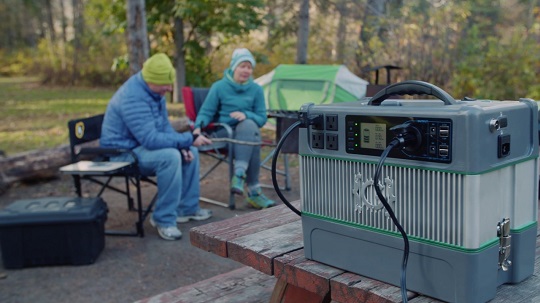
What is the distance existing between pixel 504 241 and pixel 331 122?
49cm

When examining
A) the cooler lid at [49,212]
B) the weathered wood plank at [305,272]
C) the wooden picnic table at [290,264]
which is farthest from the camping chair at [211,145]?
the weathered wood plank at [305,272]

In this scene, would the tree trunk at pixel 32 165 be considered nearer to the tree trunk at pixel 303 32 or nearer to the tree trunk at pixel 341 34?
the tree trunk at pixel 303 32

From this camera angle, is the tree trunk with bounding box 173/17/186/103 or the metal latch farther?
the tree trunk with bounding box 173/17/186/103

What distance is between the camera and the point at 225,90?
17.5 feet

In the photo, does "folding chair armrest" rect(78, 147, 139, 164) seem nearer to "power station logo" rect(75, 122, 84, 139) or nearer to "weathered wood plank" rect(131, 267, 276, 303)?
"power station logo" rect(75, 122, 84, 139)

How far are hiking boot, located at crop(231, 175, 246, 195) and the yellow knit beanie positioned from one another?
3.73ft

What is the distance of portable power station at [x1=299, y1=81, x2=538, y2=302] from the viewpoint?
128 cm

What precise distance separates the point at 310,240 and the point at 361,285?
215 mm

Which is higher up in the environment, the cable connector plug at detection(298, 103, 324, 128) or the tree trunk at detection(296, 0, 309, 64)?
the tree trunk at detection(296, 0, 309, 64)

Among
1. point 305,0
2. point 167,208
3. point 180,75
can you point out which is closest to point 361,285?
point 167,208

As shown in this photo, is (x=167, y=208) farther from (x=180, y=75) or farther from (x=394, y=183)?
(x=180, y=75)

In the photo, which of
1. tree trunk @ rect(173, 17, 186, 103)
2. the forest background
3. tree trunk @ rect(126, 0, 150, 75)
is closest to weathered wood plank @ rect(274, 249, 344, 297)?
the forest background

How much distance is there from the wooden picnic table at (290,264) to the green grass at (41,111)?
5552 mm

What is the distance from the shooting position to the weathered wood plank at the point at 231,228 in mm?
1884
